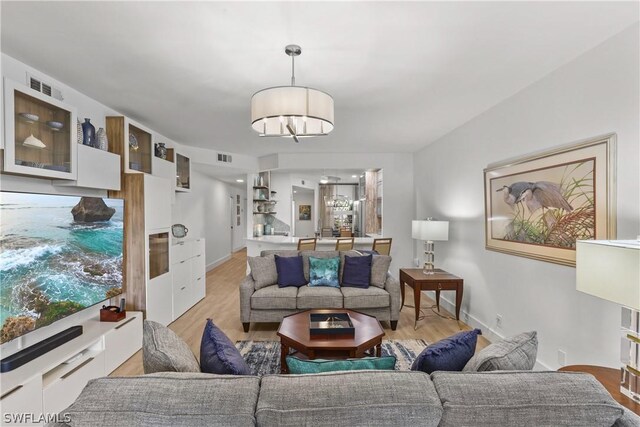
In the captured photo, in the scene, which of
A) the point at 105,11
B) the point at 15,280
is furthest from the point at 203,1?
the point at 15,280

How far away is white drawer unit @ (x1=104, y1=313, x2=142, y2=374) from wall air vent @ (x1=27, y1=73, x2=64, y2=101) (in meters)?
2.12

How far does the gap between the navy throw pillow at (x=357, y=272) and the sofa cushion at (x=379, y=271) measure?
0.21ft

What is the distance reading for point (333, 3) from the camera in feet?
5.50

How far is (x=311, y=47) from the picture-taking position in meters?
2.13

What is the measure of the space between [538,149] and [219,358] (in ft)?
9.75

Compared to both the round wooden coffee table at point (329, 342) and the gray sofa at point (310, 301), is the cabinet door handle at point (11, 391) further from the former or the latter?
the gray sofa at point (310, 301)

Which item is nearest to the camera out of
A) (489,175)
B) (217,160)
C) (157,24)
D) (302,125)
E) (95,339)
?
(157,24)

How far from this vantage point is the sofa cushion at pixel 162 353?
1260 mm

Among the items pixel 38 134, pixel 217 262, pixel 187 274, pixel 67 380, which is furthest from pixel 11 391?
pixel 217 262

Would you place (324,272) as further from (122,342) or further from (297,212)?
(297,212)

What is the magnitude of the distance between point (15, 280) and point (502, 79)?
4049 mm

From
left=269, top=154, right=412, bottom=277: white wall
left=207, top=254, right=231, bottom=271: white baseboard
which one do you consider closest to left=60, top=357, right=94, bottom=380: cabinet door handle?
left=269, top=154, right=412, bottom=277: white wall

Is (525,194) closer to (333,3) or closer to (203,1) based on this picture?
(333,3)

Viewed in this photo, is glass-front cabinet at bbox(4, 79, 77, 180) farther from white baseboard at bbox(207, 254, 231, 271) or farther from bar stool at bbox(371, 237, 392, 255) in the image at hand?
white baseboard at bbox(207, 254, 231, 271)
